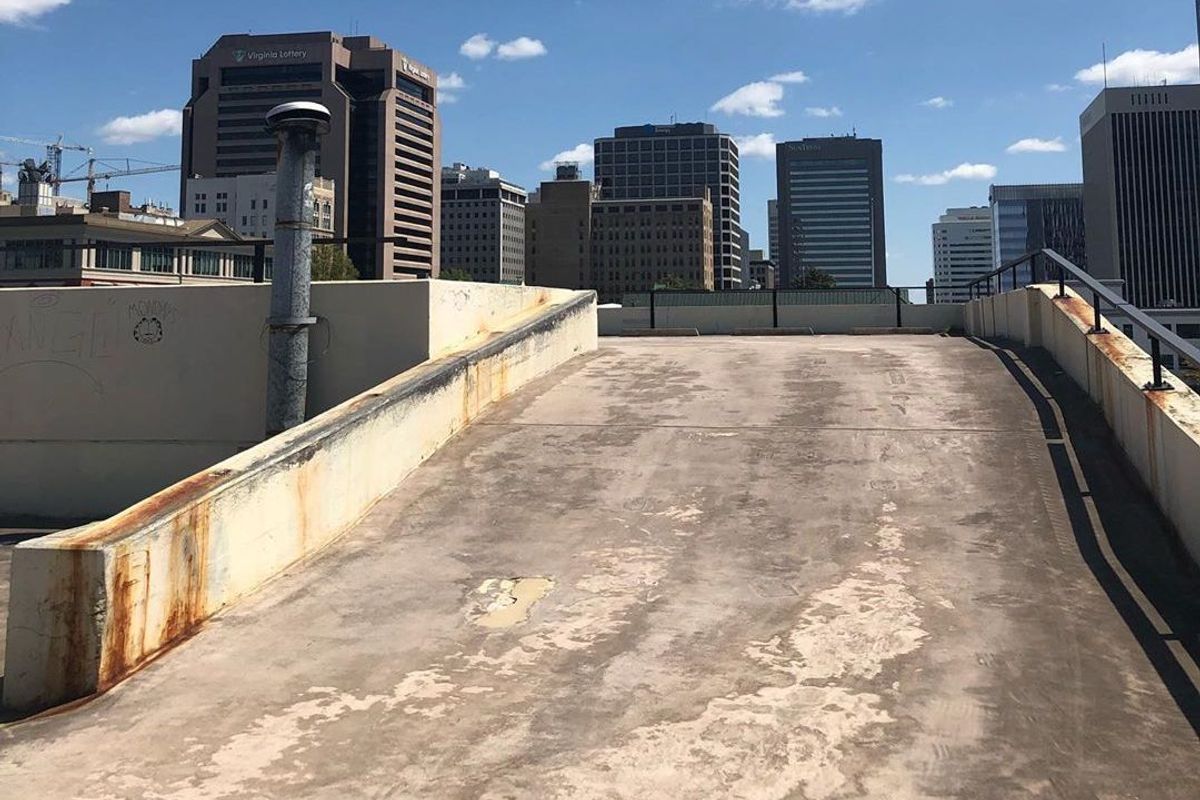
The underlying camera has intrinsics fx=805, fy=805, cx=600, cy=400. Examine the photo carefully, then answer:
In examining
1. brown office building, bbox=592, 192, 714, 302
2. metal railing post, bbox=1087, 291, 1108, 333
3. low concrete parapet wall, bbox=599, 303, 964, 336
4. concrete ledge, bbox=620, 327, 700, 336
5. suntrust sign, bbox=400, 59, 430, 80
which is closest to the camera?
metal railing post, bbox=1087, 291, 1108, 333

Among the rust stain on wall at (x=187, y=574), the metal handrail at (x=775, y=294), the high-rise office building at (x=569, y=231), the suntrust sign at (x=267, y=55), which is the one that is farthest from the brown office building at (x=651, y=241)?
the rust stain on wall at (x=187, y=574)

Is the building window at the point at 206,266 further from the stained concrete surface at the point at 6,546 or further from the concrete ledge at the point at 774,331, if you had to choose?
the concrete ledge at the point at 774,331

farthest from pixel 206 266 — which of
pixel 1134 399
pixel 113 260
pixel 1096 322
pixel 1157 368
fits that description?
pixel 1157 368

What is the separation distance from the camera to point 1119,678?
405cm

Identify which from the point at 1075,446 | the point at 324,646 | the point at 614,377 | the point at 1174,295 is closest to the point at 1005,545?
the point at 1075,446

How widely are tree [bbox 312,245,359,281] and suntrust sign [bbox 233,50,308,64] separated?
77.8 metres

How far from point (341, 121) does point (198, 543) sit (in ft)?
556

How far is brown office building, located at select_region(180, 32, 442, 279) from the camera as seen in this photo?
530 feet

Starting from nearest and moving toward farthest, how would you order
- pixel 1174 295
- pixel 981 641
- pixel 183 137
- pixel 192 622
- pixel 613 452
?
pixel 981 641
pixel 192 622
pixel 613 452
pixel 1174 295
pixel 183 137

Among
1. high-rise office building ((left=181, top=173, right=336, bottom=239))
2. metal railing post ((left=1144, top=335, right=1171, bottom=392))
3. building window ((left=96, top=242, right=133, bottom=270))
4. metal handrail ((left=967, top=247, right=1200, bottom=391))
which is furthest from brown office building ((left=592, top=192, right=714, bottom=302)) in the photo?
metal railing post ((left=1144, top=335, right=1171, bottom=392))

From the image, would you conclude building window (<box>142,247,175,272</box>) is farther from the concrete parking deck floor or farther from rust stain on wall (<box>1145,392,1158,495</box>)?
rust stain on wall (<box>1145,392,1158,495</box>)

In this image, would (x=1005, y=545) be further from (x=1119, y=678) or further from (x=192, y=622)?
(x=192, y=622)

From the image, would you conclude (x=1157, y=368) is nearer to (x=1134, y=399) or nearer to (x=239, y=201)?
(x=1134, y=399)

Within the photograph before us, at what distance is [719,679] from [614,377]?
7335 millimetres
